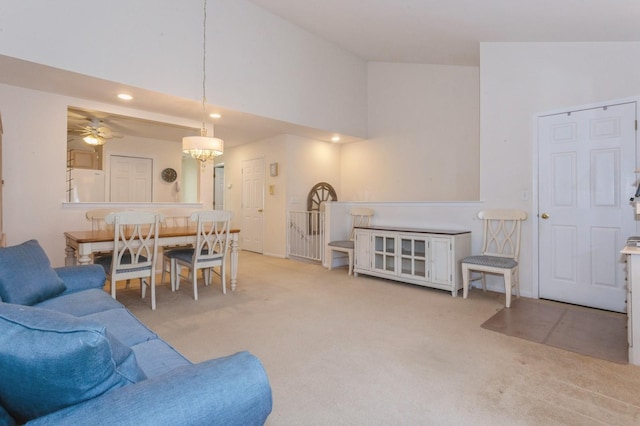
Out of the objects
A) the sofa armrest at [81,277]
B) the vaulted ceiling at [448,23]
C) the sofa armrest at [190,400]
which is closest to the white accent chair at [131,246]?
the sofa armrest at [81,277]

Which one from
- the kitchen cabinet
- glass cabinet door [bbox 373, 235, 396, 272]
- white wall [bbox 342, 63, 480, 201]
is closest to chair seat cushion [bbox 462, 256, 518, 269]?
glass cabinet door [bbox 373, 235, 396, 272]

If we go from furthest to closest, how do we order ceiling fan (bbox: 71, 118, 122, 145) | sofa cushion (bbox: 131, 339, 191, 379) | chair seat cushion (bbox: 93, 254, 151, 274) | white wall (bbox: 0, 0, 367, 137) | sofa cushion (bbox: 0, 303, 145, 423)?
ceiling fan (bbox: 71, 118, 122, 145), chair seat cushion (bbox: 93, 254, 151, 274), white wall (bbox: 0, 0, 367, 137), sofa cushion (bbox: 131, 339, 191, 379), sofa cushion (bbox: 0, 303, 145, 423)

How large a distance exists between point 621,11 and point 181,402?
410cm

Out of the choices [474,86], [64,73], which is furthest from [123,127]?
[474,86]

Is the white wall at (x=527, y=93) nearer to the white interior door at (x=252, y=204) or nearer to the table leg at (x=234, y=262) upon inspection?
the table leg at (x=234, y=262)

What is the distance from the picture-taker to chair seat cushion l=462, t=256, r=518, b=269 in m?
3.32

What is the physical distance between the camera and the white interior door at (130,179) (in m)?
6.73

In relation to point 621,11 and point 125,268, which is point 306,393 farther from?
point 621,11

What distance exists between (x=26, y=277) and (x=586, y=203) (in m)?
4.77

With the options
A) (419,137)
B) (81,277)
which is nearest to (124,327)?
(81,277)

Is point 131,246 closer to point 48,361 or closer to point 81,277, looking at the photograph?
point 81,277

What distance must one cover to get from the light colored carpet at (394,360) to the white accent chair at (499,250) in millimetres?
277

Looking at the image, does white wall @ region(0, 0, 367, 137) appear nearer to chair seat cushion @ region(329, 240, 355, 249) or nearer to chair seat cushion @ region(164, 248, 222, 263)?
chair seat cushion @ region(164, 248, 222, 263)

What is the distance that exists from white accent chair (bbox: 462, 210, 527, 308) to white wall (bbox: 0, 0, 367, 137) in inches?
125
